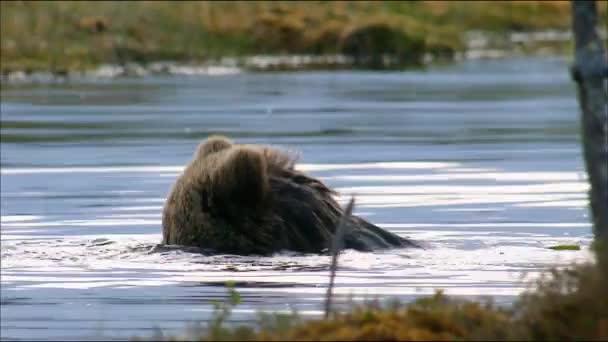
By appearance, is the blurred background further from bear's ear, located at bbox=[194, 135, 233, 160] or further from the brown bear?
bear's ear, located at bbox=[194, 135, 233, 160]

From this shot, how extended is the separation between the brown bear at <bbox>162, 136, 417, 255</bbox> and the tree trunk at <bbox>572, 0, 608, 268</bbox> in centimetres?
388

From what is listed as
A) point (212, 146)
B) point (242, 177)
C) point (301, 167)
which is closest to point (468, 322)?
point (242, 177)

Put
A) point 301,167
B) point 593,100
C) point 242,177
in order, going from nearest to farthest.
A: point 593,100 < point 242,177 < point 301,167

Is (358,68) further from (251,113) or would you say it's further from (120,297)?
(120,297)

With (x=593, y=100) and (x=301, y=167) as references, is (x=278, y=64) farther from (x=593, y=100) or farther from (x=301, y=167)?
(x=593, y=100)

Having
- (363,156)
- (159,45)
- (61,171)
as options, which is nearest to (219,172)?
(61,171)

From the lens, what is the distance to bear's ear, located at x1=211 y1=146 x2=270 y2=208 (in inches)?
539

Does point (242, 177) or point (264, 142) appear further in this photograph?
point (264, 142)

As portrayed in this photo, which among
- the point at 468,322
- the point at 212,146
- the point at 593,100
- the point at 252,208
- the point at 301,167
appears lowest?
the point at 301,167

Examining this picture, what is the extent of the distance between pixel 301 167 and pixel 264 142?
5435mm

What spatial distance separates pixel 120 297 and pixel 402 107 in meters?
28.5

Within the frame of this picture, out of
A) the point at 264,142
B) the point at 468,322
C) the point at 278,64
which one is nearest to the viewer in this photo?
the point at 468,322

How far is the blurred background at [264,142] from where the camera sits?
1329cm

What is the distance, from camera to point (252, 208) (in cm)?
1413
